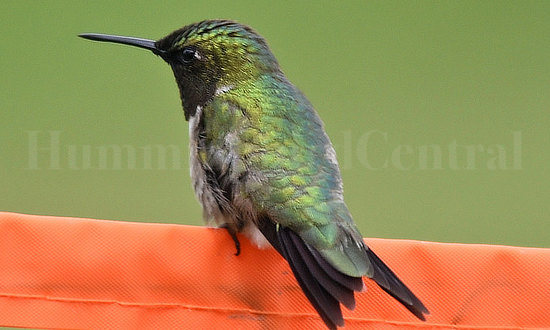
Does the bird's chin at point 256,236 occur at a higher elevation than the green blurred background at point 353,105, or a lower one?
higher

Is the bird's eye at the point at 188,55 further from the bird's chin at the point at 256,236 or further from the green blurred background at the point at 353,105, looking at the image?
the green blurred background at the point at 353,105

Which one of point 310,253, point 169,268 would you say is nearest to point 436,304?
point 310,253

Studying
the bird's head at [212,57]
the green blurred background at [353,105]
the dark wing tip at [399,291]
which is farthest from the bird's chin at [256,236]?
the green blurred background at [353,105]

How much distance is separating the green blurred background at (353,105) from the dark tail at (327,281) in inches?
100

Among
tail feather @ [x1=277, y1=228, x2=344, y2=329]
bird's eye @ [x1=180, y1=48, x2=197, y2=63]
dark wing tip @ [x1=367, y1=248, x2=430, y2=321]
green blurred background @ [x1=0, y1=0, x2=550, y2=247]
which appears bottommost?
green blurred background @ [x1=0, y1=0, x2=550, y2=247]

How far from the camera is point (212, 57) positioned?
2.46 meters

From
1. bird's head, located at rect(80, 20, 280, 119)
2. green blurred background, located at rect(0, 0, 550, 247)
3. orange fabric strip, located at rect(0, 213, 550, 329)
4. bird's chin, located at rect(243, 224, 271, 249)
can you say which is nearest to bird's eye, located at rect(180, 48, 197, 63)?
bird's head, located at rect(80, 20, 280, 119)

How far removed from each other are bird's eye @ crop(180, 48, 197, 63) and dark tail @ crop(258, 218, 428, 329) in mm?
723

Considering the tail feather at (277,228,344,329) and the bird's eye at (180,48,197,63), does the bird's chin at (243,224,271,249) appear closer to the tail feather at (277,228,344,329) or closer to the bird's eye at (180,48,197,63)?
the tail feather at (277,228,344,329)

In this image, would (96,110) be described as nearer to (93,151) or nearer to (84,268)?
(93,151)

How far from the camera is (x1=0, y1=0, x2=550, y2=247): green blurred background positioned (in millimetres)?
4641

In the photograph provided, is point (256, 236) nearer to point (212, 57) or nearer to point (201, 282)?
point (201, 282)

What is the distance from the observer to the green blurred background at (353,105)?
4641mm

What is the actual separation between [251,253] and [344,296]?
0.21 meters
